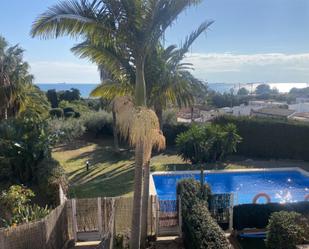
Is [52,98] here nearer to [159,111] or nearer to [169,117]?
[169,117]

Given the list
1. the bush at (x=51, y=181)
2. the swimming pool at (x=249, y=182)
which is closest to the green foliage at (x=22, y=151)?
the bush at (x=51, y=181)

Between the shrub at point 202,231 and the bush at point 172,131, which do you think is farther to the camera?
the bush at point 172,131

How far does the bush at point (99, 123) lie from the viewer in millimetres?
27016

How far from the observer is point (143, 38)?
695cm

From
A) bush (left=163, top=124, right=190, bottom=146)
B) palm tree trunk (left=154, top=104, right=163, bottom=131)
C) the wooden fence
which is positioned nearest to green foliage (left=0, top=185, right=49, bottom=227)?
the wooden fence

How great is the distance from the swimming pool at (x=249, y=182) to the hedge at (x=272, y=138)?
302 centimetres

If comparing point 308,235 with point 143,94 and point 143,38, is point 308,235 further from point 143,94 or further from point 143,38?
point 143,38

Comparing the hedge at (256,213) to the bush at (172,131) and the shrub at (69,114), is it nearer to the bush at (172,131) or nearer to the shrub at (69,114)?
the bush at (172,131)

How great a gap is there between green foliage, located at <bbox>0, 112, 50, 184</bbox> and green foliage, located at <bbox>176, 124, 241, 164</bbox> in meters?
8.25

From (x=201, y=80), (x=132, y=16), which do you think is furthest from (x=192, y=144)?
(x=132, y=16)

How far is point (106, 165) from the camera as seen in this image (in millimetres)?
19109

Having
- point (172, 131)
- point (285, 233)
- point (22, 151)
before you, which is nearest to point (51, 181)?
point (22, 151)

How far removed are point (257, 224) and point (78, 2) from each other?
8403 millimetres

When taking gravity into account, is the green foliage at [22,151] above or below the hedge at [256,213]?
above
